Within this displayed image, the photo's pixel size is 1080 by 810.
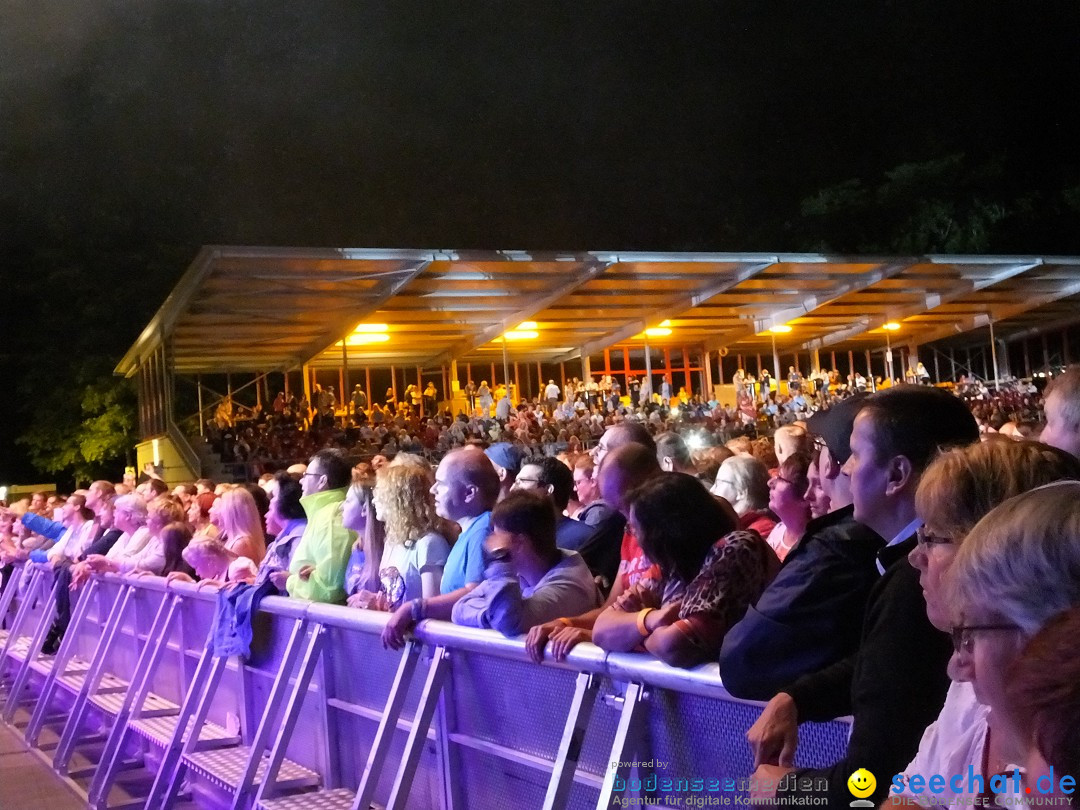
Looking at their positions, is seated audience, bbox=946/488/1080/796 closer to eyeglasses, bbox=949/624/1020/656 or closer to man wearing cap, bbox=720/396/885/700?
eyeglasses, bbox=949/624/1020/656

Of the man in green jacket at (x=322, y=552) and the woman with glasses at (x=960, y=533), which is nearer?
the woman with glasses at (x=960, y=533)

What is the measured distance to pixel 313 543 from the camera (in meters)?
5.27

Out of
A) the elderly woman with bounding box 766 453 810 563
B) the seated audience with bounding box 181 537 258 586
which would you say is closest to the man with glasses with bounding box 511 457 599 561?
the elderly woman with bounding box 766 453 810 563

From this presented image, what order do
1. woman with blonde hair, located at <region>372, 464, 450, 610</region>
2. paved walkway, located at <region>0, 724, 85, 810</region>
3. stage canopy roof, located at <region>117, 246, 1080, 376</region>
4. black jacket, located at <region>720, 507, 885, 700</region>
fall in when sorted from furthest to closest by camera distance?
stage canopy roof, located at <region>117, 246, 1080, 376</region>
paved walkway, located at <region>0, 724, 85, 810</region>
woman with blonde hair, located at <region>372, 464, 450, 610</region>
black jacket, located at <region>720, 507, 885, 700</region>

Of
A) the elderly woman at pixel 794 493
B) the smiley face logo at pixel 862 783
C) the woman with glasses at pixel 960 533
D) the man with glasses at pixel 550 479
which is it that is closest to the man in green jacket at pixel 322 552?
the man with glasses at pixel 550 479

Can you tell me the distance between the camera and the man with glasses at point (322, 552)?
5098 millimetres

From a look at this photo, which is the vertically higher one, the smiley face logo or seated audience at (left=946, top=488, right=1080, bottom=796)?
seated audience at (left=946, top=488, right=1080, bottom=796)

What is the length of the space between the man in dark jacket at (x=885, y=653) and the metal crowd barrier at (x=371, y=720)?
17 cm

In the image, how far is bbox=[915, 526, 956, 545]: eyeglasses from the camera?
1894 millimetres

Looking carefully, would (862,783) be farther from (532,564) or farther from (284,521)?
(284,521)

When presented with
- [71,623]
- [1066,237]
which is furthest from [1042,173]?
[71,623]

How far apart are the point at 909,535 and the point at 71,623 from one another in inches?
310

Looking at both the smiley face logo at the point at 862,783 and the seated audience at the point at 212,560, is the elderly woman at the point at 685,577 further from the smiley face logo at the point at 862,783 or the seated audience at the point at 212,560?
the seated audience at the point at 212,560

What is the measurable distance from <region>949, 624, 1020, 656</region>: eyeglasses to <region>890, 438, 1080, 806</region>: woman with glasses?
0.07 m
